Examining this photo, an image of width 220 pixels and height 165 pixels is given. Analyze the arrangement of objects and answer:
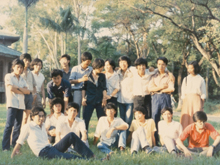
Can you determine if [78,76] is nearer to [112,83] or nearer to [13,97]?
[112,83]

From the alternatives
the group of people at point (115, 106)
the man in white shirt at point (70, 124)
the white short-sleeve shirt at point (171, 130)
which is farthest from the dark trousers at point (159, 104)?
the man in white shirt at point (70, 124)

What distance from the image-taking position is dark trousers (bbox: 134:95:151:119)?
19.3ft

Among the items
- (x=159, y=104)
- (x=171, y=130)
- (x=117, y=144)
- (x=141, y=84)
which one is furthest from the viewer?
(x=141, y=84)

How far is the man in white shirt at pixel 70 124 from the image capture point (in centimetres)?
508

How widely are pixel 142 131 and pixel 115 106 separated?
2.56ft

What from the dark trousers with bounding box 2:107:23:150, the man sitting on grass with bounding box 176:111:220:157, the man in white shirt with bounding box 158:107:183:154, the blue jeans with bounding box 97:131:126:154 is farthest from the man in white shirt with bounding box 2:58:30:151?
the man sitting on grass with bounding box 176:111:220:157

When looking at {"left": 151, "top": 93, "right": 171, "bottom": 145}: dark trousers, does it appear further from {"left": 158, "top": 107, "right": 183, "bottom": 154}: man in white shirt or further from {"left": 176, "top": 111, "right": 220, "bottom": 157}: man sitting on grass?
{"left": 176, "top": 111, "right": 220, "bottom": 157}: man sitting on grass

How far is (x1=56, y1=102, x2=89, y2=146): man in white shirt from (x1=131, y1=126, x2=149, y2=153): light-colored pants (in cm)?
93

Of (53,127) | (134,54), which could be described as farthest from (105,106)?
(134,54)

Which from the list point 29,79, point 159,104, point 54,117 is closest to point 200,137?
point 159,104

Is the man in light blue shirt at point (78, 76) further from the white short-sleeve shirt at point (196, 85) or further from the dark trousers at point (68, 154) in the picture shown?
the white short-sleeve shirt at point (196, 85)

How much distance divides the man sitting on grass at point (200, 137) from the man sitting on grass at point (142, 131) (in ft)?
2.16

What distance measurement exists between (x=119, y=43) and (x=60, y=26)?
23.2ft

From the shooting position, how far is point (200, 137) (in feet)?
16.8
